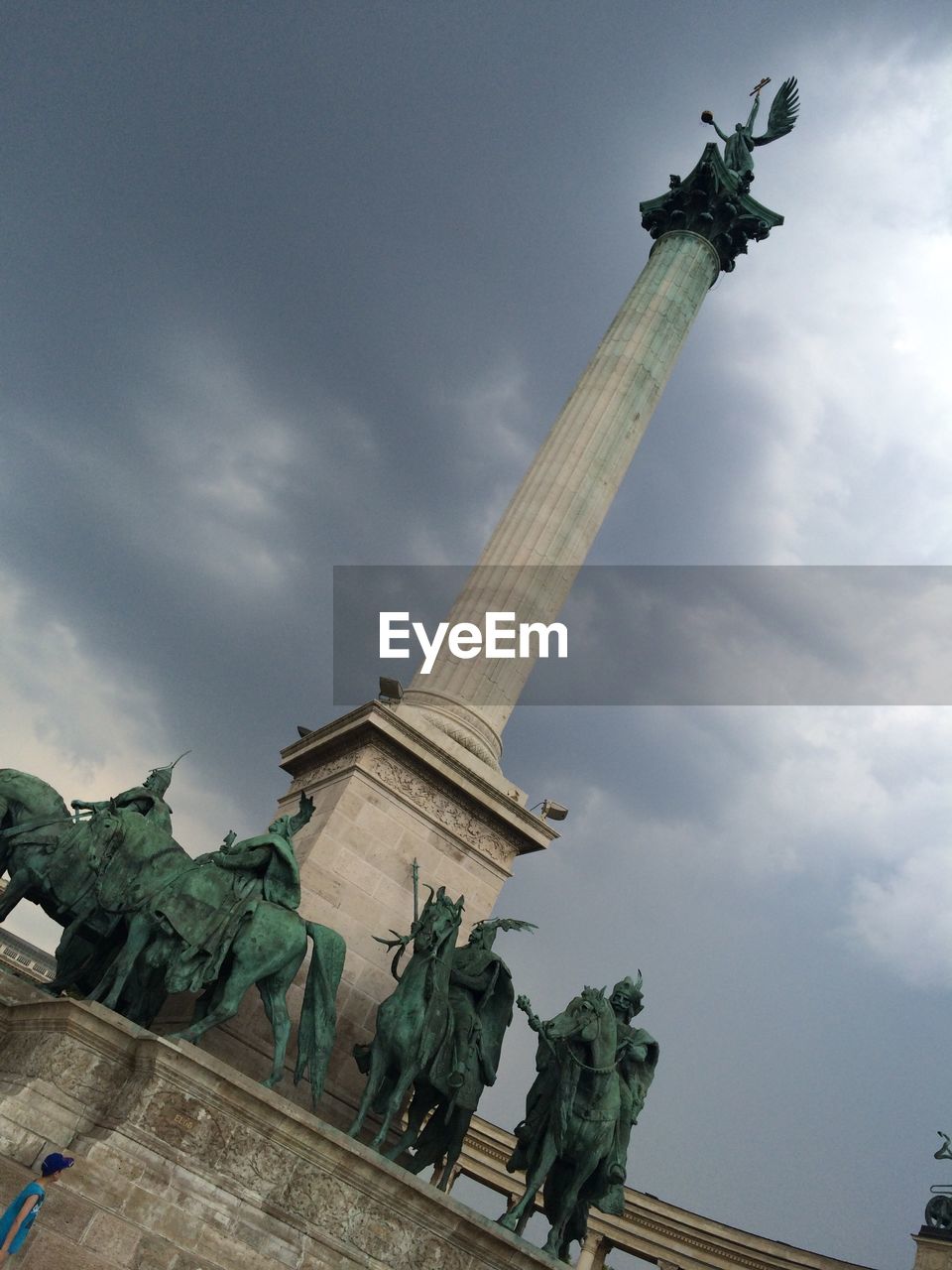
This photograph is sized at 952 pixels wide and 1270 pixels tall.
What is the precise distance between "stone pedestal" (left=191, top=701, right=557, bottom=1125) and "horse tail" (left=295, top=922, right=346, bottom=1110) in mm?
1199

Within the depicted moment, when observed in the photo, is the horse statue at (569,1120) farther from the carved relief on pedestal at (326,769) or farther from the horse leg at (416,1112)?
the carved relief on pedestal at (326,769)

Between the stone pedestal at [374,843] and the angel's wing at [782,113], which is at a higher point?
the angel's wing at [782,113]

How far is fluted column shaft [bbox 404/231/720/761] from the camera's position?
1861 cm

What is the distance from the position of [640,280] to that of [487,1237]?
2148 centimetres

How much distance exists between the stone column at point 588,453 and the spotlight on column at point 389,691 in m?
0.33

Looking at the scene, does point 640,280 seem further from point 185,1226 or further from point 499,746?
point 185,1226

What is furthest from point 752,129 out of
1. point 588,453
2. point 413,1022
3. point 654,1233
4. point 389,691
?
point 654,1233

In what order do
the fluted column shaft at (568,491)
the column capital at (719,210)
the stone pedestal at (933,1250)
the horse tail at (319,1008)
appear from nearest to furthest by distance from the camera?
the horse tail at (319,1008)
the fluted column shaft at (568,491)
the column capital at (719,210)
the stone pedestal at (933,1250)

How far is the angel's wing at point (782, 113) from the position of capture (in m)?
30.7

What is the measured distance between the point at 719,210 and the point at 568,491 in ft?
36.1

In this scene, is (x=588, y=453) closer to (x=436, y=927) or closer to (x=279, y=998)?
(x=436, y=927)

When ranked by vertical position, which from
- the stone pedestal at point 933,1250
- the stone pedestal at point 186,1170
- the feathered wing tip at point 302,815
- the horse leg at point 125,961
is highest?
the stone pedestal at point 933,1250

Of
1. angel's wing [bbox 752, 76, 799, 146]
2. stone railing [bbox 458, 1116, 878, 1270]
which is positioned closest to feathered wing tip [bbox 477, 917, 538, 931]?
stone railing [bbox 458, 1116, 878, 1270]

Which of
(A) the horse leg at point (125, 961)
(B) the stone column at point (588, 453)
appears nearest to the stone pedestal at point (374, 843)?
(B) the stone column at point (588, 453)
